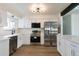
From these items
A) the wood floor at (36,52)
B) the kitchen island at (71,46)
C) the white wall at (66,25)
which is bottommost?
the wood floor at (36,52)

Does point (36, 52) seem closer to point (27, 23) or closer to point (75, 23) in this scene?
point (75, 23)

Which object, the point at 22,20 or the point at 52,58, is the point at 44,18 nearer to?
the point at 22,20

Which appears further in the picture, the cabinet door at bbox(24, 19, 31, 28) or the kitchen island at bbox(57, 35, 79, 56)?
the cabinet door at bbox(24, 19, 31, 28)

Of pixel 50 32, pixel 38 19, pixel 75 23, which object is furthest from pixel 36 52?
pixel 38 19

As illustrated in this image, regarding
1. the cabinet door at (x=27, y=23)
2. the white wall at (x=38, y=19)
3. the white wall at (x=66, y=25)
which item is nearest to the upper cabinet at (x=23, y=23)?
the cabinet door at (x=27, y=23)

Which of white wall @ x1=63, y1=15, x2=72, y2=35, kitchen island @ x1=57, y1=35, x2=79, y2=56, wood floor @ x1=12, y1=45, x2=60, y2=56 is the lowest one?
wood floor @ x1=12, y1=45, x2=60, y2=56

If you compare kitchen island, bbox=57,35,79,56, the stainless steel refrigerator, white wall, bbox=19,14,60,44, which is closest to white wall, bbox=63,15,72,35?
kitchen island, bbox=57,35,79,56

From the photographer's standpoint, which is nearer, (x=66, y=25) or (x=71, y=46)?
(x=71, y=46)

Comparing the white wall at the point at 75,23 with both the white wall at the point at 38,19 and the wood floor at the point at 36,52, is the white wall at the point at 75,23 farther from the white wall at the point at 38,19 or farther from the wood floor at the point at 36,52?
the white wall at the point at 38,19

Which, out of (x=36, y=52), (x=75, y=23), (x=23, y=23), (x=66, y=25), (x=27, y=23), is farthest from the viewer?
(x=23, y=23)

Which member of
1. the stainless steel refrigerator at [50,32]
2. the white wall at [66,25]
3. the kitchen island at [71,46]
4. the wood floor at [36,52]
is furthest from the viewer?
the stainless steel refrigerator at [50,32]

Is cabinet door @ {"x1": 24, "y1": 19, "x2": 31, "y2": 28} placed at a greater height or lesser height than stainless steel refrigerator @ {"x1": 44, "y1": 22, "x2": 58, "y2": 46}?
greater

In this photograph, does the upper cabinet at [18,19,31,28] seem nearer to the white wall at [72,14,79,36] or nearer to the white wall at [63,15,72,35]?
the white wall at [63,15,72,35]

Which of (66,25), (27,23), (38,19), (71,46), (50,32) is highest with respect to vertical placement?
(38,19)
